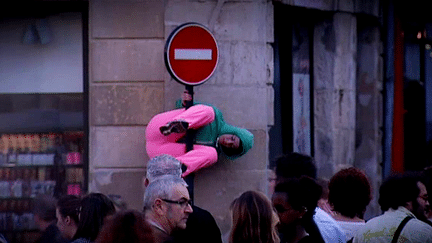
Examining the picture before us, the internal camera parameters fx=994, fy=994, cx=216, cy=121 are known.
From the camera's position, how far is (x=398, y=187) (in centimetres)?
660

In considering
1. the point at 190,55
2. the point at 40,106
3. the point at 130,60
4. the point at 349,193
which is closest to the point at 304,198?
the point at 349,193

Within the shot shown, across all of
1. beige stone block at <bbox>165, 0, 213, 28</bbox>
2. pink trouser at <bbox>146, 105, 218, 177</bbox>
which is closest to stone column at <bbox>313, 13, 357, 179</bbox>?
beige stone block at <bbox>165, 0, 213, 28</bbox>

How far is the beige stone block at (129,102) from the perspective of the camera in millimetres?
10891

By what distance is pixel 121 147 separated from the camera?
10.9 meters

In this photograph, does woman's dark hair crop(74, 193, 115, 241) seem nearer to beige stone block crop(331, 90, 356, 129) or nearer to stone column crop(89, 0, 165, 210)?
stone column crop(89, 0, 165, 210)

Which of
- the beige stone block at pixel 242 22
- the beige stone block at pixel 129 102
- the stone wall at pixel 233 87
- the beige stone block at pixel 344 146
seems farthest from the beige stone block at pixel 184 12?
the beige stone block at pixel 344 146

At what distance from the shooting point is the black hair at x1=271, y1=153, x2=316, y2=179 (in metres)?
8.11

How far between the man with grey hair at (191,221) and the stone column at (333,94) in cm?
607

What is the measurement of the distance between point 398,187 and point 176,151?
12.6 ft

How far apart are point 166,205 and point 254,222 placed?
540mm

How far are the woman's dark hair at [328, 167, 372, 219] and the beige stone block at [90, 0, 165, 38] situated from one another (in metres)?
4.23

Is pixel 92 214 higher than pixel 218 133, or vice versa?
pixel 218 133

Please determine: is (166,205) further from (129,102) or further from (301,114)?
(301,114)

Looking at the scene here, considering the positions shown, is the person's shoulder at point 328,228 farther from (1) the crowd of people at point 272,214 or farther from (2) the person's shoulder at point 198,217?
(2) the person's shoulder at point 198,217
